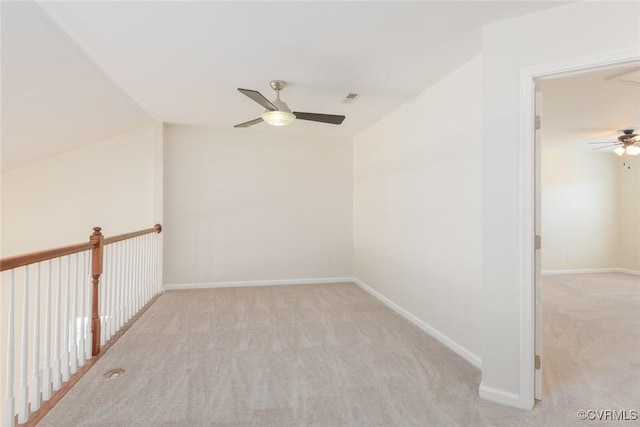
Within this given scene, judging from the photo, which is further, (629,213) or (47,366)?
(629,213)

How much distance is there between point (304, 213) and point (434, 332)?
295 centimetres

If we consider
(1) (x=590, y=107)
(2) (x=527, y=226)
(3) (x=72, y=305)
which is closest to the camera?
(2) (x=527, y=226)

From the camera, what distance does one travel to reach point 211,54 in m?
2.52

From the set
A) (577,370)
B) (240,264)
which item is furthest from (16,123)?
(577,370)

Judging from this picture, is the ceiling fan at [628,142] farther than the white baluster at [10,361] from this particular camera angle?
Yes

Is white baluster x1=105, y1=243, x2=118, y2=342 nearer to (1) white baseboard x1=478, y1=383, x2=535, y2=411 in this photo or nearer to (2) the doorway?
(1) white baseboard x1=478, y1=383, x2=535, y2=411

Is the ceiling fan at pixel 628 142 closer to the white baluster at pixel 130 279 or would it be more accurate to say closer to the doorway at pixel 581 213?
the doorway at pixel 581 213

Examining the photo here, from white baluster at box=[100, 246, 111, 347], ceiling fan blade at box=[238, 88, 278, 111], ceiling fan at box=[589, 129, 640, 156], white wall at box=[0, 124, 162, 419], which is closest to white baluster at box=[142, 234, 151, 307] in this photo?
white wall at box=[0, 124, 162, 419]

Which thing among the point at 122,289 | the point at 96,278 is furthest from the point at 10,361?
the point at 122,289

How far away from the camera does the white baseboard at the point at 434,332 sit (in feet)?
8.30

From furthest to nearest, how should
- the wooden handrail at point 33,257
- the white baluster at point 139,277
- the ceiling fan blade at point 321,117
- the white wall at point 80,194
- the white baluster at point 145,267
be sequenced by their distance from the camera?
the white wall at point 80,194 < the white baluster at point 145,267 < the white baluster at point 139,277 < the ceiling fan blade at point 321,117 < the wooden handrail at point 33,257

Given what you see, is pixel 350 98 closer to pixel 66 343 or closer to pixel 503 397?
pixel 503 397

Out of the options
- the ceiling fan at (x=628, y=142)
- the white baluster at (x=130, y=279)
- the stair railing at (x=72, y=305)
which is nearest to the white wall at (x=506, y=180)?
the stair railing at (x=72, y=305)

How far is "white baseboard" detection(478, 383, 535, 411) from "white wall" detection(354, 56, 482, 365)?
46 cm
